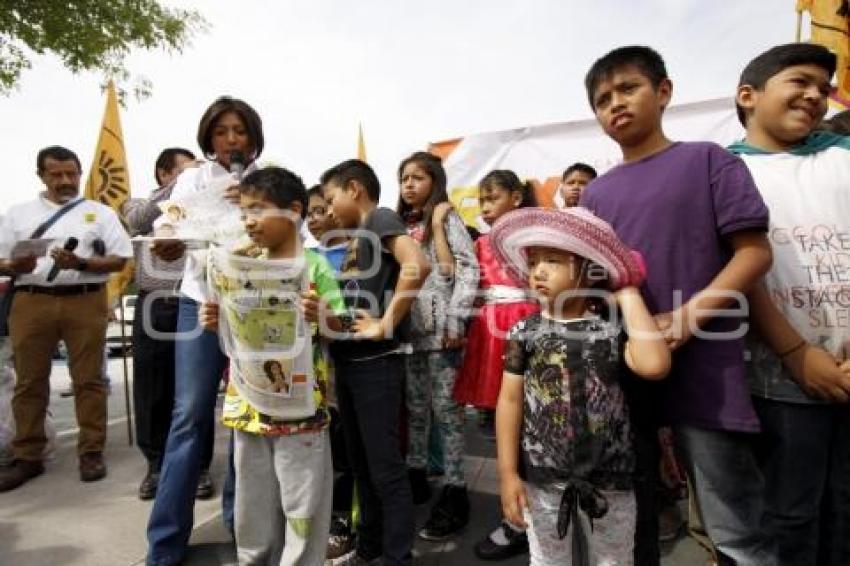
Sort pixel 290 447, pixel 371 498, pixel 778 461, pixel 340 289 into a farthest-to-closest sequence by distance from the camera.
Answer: pixel 371 498 → pixel 340 289 → pixel 290 447 → pixel 778 461

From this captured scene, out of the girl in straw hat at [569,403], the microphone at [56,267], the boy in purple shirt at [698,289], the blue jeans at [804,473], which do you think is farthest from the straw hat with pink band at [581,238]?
the microphone at [56,267]

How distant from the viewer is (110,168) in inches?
209

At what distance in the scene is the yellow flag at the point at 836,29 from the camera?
353cm

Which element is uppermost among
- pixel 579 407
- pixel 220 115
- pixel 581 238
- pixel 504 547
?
pixel 220 115

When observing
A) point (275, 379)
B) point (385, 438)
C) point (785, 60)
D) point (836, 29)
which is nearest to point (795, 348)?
point (785, 60)

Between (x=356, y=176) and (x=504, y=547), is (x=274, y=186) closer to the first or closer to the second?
(x=356, y=176)

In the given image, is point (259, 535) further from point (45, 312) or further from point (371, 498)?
point (45, 312)

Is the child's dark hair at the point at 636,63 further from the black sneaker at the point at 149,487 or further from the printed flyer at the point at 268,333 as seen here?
the black sneaker at the point at 149,487

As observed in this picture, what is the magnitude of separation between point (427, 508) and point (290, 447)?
47.9 inches

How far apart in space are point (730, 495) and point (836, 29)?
149 inches

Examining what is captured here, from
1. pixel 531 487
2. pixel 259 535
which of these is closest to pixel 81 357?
pixel 259 535

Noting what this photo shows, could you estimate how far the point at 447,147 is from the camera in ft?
17.4

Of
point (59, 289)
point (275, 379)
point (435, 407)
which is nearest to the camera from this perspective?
A: point (275, 379)

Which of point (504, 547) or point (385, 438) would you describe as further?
point (504, 547)
